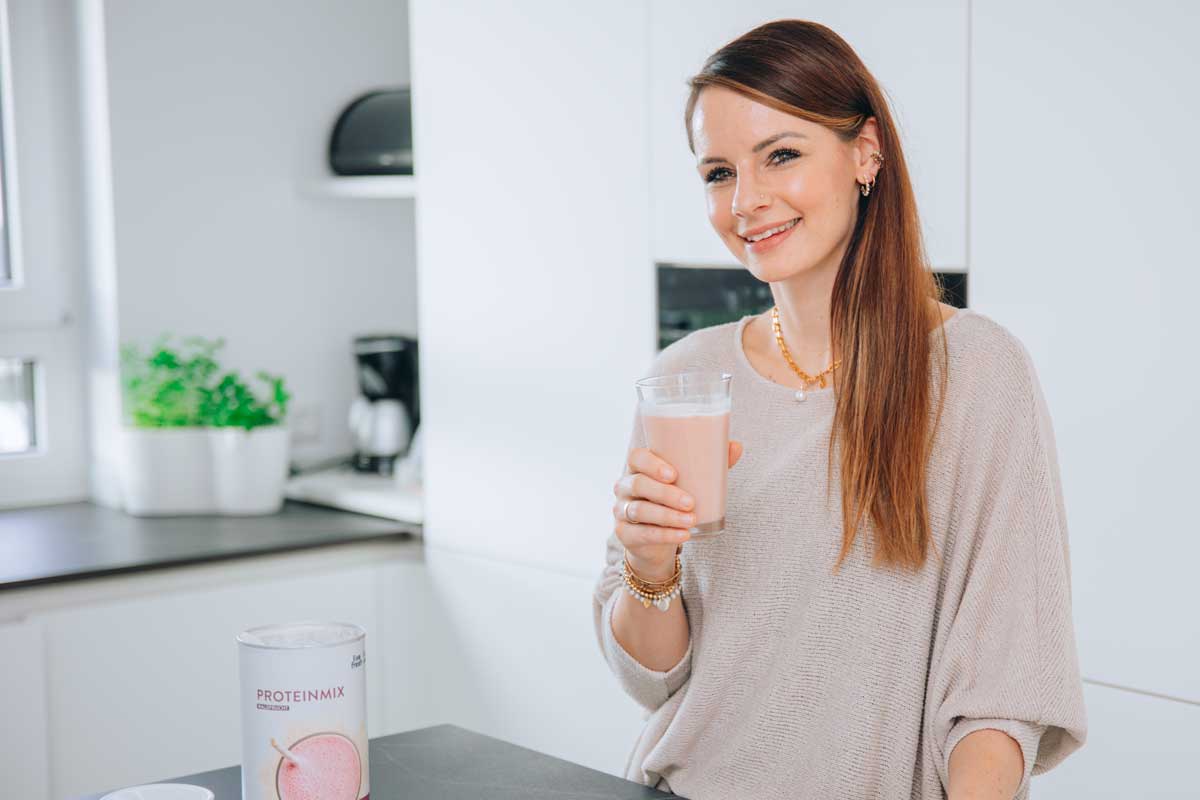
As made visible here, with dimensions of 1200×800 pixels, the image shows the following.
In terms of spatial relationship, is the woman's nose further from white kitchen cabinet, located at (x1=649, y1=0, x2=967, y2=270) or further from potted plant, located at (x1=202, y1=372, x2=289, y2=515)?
potted plant, located at (x1=202, y1=372, x2=289, y2=515)

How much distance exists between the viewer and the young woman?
1218mm

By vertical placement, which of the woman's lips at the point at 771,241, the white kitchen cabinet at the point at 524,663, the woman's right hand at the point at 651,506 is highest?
the woman's lips at the point at 771,241

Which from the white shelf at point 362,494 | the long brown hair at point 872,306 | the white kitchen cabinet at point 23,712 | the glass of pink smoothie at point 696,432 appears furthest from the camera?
the white shelf at point 362,494

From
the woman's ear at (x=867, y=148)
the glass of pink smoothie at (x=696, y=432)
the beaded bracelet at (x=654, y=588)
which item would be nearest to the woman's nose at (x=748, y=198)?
the woman's ear at (x=867, y=148)

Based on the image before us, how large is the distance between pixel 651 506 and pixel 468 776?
0.92ft

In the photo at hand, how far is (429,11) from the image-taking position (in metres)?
2.63

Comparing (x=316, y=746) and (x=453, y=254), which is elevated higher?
(x=453, y=254)

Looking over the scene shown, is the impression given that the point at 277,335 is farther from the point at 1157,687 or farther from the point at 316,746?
the point at 316,746

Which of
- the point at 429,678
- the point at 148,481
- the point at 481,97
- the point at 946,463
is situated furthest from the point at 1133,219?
the point at 148,481

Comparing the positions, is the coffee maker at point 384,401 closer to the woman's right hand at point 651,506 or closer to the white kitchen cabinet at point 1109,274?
the white kitchen cabinet at point 1109,274

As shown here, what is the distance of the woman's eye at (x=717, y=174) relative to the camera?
1354 millimetres

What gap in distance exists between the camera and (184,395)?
2.87m

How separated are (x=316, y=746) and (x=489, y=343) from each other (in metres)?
1.67

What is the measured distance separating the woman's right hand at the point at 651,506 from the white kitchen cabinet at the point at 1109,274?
0.63 m
